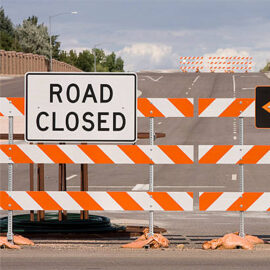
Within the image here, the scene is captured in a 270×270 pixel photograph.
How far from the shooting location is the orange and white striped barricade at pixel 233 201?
33.6ft

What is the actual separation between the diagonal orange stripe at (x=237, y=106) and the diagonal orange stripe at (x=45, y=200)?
257 centimetres

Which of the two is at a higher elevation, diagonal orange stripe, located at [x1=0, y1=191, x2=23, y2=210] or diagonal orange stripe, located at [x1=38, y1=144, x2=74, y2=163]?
diagonal orange stripe, located at [x1=38, y1=144, x2=74, y2=163]

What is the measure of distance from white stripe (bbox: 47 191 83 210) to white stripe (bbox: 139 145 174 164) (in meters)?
1.17

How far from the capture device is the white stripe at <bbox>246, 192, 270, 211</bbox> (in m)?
10.3

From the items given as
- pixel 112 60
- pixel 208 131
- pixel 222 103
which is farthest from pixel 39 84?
pixel 112 60

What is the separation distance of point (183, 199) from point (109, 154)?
117 centimetres

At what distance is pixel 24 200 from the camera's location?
10375 mm

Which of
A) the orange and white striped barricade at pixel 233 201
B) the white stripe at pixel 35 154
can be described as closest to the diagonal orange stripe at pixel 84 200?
the white stripe at pixel 35 154

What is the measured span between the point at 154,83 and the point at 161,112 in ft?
189

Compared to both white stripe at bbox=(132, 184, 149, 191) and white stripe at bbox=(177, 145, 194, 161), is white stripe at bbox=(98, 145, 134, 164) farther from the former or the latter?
white stripe at bbox=(132, 184, 149, 191)

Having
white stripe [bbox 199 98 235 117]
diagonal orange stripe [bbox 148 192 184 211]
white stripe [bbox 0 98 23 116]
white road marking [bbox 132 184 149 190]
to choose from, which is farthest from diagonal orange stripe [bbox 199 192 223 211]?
white road marking [bbox 132 184 149 190]
